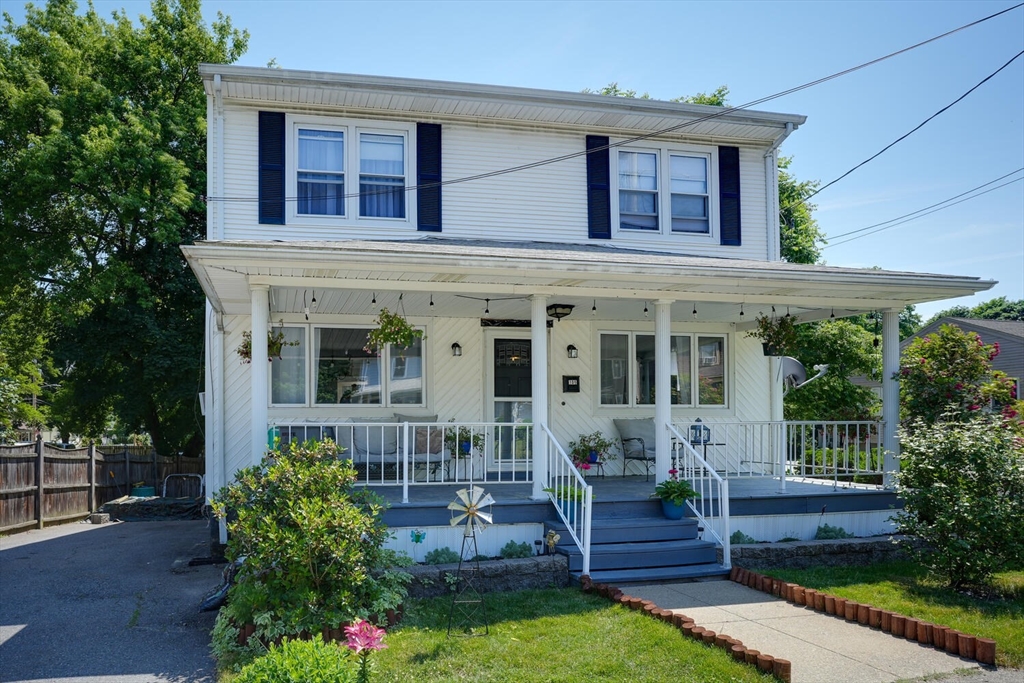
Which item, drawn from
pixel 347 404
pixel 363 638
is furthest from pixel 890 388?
pixel 363 638

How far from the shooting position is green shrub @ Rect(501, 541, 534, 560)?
27.1 ft

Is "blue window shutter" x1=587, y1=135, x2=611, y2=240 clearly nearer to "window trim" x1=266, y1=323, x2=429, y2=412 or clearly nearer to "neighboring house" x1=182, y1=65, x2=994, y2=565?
"neighboring house" x1=182, y1=65, x2=994, y2=565

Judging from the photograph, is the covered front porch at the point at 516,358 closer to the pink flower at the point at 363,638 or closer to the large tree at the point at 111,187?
the pink flower at the point at 363,638

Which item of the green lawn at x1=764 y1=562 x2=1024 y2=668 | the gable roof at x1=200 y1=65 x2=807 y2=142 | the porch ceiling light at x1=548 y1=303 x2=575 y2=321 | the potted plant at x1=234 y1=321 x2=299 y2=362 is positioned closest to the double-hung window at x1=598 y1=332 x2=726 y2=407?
the porch ceiling light at x1=548 y1=303 x2=575 y2=321

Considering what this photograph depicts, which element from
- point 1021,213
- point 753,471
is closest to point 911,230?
point 1021,213

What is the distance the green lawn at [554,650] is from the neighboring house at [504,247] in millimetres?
2556

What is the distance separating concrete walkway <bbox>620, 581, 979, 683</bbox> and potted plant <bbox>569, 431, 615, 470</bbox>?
3795mm

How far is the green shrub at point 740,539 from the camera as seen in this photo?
29.3ft

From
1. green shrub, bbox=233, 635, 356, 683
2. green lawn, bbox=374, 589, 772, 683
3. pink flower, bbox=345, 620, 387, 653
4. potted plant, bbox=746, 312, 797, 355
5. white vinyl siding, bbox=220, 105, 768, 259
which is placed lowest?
green lawn, bbox=374, 589, 772, 683

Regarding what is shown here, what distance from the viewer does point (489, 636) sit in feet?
20.6

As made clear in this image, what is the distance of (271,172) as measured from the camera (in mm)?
10688

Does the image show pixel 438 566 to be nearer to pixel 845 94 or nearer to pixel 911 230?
pixel 845 94

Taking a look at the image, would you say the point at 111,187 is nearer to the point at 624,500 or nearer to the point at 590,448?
the point at 590,448

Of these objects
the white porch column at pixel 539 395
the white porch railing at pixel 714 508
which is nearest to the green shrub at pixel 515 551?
the white porch column at pixel 539 395
